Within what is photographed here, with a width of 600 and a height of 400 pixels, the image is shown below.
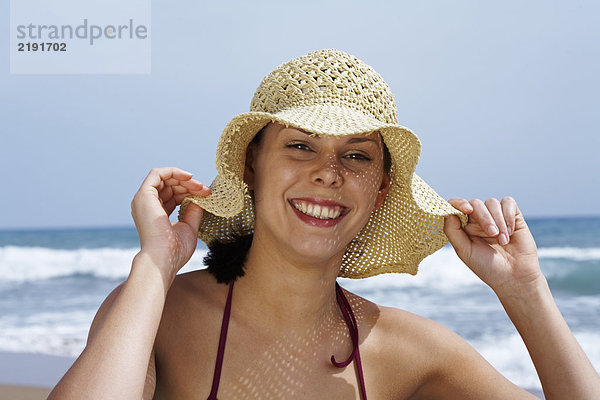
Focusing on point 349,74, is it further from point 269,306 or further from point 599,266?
point 599,266

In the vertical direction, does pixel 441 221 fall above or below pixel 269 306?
above

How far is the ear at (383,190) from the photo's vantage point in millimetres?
2859

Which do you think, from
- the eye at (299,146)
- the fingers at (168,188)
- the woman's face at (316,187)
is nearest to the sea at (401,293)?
the woman's face at (316,187)

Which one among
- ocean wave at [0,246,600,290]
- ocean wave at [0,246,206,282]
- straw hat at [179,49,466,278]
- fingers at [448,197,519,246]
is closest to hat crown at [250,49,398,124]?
straw hat at [179,49,466,278]

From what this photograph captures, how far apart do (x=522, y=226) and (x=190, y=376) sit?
1.58 meters

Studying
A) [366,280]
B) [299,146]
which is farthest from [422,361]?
[366,280]

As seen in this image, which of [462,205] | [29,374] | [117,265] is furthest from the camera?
[117,265]

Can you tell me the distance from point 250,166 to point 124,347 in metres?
1.10

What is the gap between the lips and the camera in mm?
2445

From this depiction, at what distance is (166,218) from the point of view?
2.36m

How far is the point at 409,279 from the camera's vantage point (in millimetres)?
14344

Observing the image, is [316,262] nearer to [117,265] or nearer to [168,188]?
[168,188]

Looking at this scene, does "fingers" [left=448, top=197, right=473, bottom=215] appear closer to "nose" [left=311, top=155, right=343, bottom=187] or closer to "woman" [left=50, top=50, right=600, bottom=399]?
"woman" [left=50, top=50, right=600, bottom=399]

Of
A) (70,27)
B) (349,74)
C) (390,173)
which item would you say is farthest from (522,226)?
(70,27)
